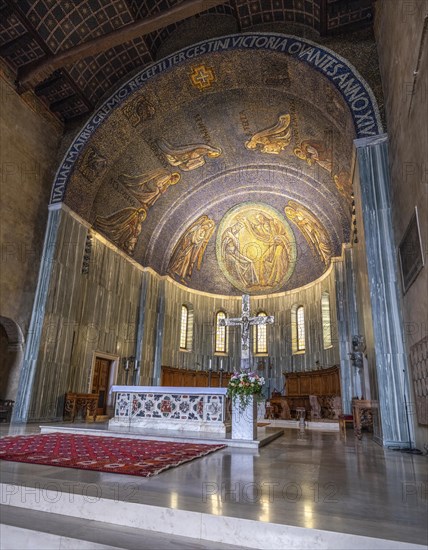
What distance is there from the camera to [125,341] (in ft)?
55.2

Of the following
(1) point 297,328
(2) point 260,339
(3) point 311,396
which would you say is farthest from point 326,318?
(2) point 260,339

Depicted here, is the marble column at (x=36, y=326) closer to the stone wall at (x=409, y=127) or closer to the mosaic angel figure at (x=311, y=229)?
the stone wall at (x=409, y=127)

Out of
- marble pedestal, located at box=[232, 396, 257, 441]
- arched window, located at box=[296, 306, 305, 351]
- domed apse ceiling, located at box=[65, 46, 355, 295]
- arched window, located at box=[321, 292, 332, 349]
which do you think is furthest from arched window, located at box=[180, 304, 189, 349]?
marble pedestal, located at box=[232, 396, 257, 441]

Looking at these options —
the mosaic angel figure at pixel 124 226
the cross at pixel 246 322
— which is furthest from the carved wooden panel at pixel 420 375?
the mosaic angel figure at pixel 124 226

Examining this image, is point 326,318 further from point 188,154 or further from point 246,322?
point 188,154

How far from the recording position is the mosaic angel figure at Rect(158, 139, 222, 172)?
1605 cm

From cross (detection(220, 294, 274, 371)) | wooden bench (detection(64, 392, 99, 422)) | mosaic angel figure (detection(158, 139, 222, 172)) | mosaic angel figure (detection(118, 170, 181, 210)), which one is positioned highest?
mosaic angel figure (detection(158, 139, 222, 172))

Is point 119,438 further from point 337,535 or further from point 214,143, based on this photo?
point 214,143

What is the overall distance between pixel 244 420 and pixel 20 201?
9.35 meters

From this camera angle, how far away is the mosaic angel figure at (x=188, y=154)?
52.6ft

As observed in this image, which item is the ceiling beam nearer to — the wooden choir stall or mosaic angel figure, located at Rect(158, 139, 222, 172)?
mosaic angel figure, located at Rect(158, 139, 222, 172)

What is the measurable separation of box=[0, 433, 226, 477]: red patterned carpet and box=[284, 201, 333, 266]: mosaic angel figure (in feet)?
41.2

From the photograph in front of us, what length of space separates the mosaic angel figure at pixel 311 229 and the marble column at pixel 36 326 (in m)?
11.1

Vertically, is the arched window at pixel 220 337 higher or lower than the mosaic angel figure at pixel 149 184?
lower
